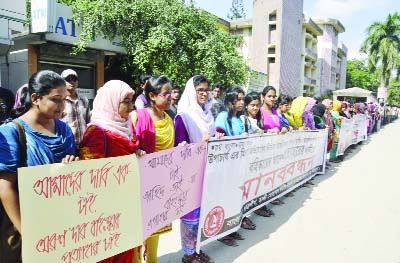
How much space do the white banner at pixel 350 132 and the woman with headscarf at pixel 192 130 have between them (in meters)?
7.68

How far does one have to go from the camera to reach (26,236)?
1.81m

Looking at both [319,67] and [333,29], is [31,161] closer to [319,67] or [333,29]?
[319,67]

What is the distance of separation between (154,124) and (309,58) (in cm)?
4144

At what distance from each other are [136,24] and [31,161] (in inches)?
337

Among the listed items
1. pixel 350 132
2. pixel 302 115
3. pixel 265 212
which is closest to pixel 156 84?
pixel 265 212

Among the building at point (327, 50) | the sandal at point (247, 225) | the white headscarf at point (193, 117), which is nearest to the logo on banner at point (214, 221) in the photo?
the white headscarf at point (193, 117)

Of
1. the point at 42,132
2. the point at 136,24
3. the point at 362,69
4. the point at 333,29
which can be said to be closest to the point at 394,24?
the point at 333,29

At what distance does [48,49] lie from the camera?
9.08m

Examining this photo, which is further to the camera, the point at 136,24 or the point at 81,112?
the point at 136,24

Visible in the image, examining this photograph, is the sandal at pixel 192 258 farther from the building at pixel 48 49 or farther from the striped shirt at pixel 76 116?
the building at pixel 48 49

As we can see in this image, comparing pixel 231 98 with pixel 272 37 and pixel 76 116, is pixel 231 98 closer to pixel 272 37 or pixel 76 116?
pixel 76 116

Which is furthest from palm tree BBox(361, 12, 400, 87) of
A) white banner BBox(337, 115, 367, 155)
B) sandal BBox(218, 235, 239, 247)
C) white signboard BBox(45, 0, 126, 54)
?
sandal BBox(218, 235, 239, 247)

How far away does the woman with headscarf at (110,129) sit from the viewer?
2258mm

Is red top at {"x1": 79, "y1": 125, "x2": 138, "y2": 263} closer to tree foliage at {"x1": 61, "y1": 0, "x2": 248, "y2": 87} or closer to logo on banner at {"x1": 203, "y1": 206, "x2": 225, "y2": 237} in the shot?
logo on banner at {"x1": 203, "y1": 206, "x2": 225, "y2": 237}
